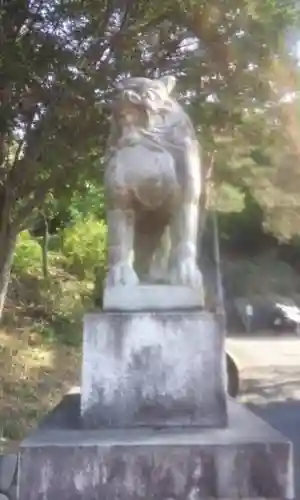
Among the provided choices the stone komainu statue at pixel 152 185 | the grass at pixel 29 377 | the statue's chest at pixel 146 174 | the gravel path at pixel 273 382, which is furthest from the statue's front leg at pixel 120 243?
the grass at pixel 29 377

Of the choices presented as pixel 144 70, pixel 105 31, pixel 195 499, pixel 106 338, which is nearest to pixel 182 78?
pixel 144 70

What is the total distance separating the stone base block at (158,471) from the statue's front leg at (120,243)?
97 cm

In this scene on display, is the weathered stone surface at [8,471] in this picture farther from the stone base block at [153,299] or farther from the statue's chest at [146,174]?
the statue's chest at [146,174]

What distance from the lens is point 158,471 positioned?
3.10 meters

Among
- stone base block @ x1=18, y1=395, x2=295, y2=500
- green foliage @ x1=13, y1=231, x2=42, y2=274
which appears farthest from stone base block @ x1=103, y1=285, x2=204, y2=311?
green foliage @ x1=13, y1=231, x2=42, y2=274

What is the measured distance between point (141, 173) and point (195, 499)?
168 cm

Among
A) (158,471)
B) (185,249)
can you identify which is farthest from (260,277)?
(158,471)

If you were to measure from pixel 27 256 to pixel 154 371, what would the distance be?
1027 centimetres

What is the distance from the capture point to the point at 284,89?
7.48 m

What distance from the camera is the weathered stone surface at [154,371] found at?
3488 millimetres

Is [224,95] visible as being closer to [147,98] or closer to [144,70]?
[144,70]

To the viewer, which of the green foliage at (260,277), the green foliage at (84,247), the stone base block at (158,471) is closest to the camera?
the stone base block at (158,471)

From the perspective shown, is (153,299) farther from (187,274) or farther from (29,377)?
(29,377)

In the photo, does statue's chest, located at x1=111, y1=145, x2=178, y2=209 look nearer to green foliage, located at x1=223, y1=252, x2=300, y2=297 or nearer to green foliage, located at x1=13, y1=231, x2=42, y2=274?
green foliage, located at x1=13, y1=231, x2=42, y2=274
